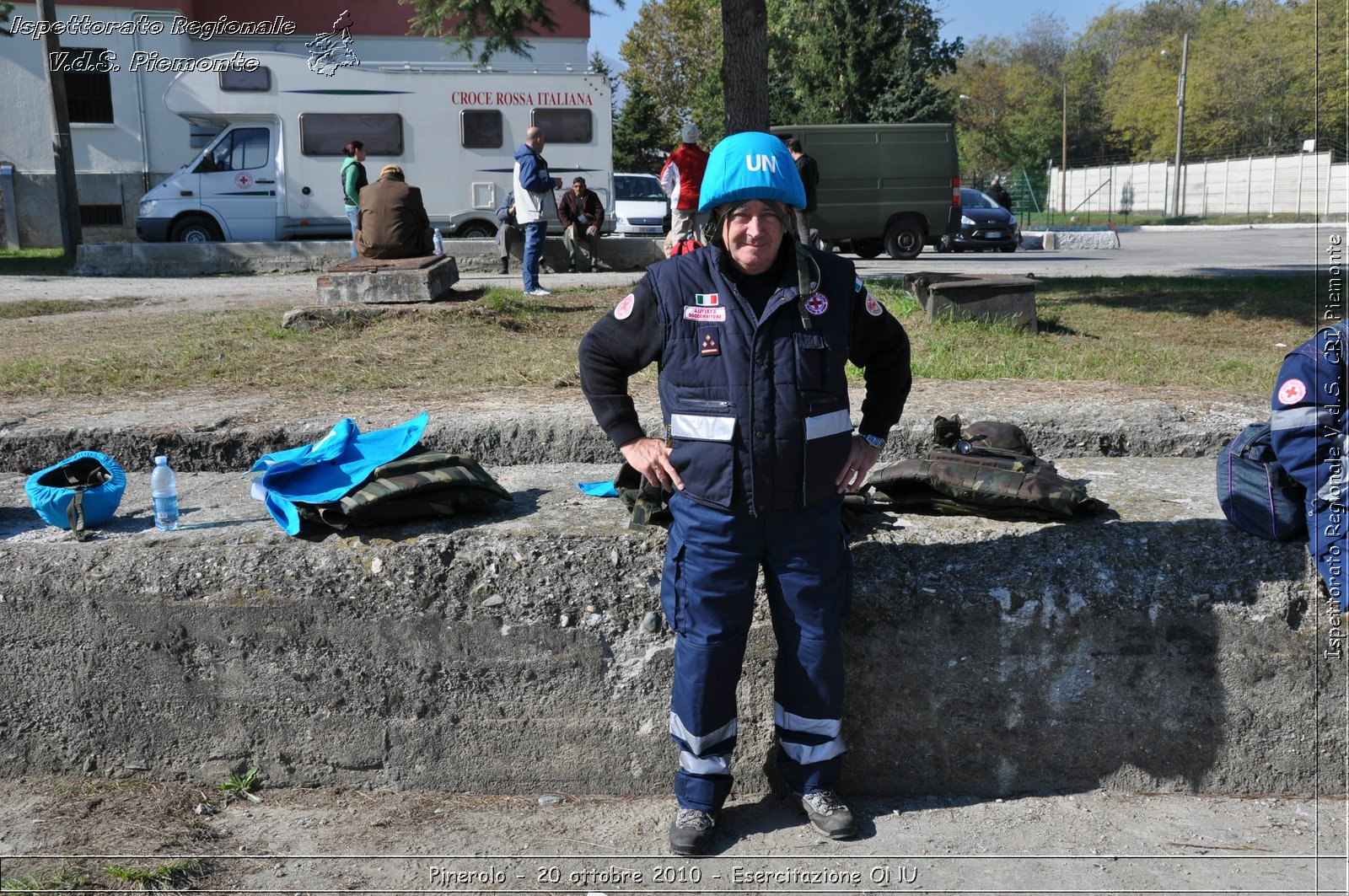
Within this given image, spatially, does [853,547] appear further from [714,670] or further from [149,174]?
[149,174]

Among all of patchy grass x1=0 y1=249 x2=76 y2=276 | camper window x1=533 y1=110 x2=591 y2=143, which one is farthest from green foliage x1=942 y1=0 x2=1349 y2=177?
patchy grass x1=0 y1=249 x2=76 y2=276

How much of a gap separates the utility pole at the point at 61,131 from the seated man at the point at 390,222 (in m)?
9.68

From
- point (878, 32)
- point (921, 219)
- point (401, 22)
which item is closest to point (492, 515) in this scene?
point (921, 219)

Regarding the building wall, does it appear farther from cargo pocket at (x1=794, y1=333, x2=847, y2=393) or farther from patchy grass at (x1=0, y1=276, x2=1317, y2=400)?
cargo pocket at (x1=794, y1=333, x2=847, y2=393)

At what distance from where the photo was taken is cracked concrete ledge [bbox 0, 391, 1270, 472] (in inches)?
173

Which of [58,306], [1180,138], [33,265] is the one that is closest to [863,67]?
[1180,138]

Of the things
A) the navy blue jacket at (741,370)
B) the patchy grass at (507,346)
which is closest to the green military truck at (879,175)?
the patchy grass at (507,346)

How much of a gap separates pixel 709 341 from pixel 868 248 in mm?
17874

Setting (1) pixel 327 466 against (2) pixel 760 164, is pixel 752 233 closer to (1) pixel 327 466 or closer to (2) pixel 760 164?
(2) pixel 760 164

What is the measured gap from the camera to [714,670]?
Result: 2.81m

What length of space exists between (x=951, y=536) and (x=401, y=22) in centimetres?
2537

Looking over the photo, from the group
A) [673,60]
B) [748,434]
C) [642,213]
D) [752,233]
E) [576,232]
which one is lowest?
[748,434]

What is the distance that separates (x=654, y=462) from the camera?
9.22 ft

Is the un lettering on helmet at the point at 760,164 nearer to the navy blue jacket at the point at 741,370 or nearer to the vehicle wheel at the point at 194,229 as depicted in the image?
the navy blue jacket at the point at 741,370
